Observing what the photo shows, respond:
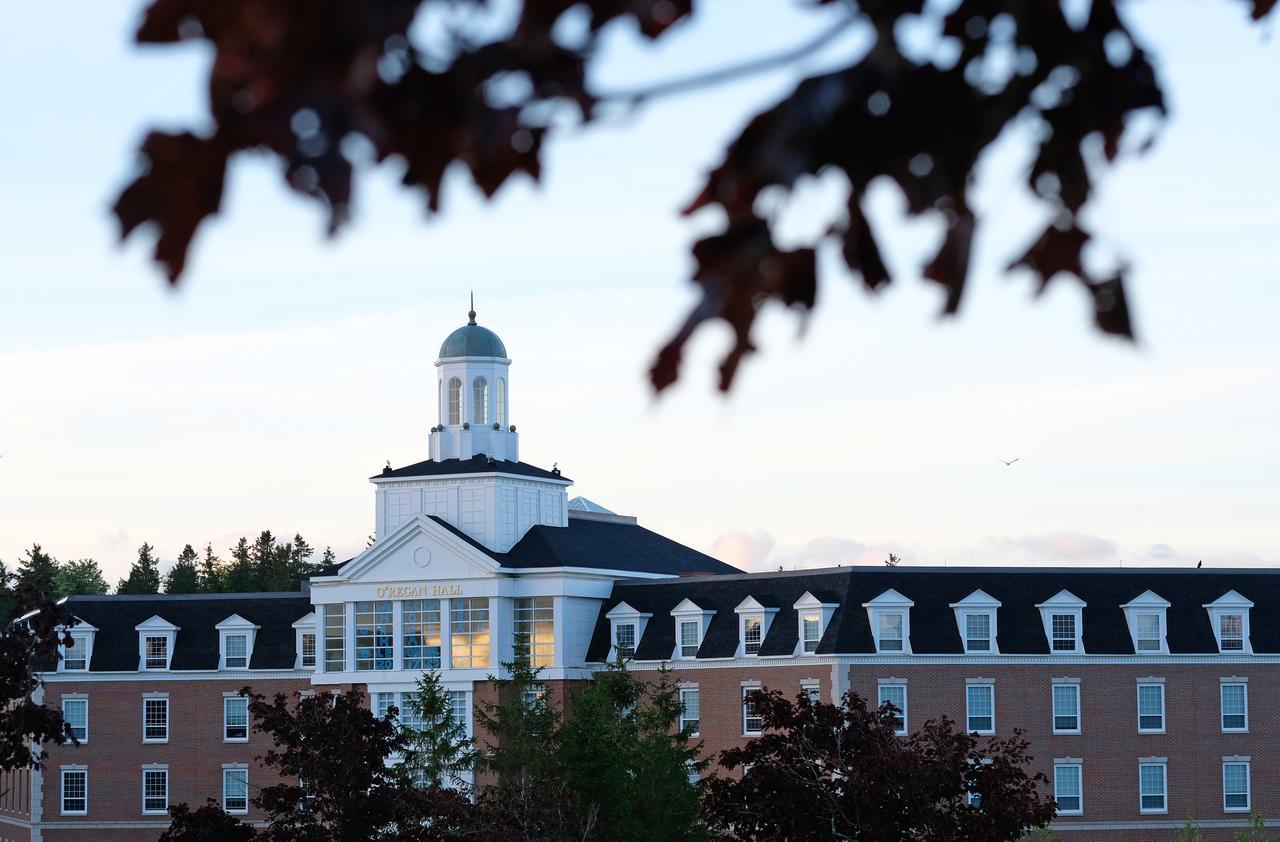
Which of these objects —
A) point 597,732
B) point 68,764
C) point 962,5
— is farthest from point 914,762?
point 68,764

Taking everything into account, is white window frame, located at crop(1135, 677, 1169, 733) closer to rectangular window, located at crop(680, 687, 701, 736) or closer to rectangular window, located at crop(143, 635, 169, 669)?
rectangular window, located at crop(680, 687, 701, 736)

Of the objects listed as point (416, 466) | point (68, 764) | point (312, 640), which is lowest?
point (68, 764)

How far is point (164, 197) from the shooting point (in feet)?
11.4

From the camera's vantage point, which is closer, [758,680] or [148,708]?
[758,680]

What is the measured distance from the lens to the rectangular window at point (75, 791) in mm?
75250

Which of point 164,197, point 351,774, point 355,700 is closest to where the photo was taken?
point 164,197

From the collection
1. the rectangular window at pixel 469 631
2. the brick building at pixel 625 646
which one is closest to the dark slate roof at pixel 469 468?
the brick building at pixel 625 646

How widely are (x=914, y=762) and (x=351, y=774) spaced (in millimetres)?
13065

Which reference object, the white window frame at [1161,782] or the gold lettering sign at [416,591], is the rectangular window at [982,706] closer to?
the white window frame at [1161,782]

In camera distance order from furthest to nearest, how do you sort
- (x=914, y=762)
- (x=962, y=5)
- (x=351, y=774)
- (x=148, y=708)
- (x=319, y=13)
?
(x=148, y=708), (x=351, y=774), (x=914, y=762), (x=962, y=5), (x=319, y=13)

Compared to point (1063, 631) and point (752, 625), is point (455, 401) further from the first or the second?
point (1063, 631)

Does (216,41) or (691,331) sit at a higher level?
(216,41)

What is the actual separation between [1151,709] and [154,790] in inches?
1458

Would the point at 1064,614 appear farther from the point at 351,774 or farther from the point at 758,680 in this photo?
the point at 351,774
